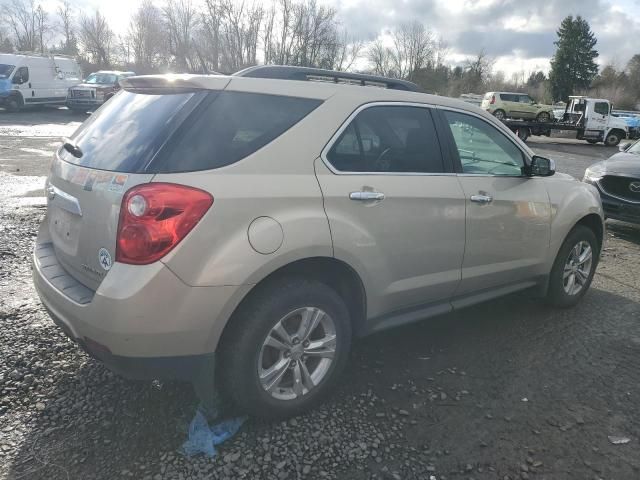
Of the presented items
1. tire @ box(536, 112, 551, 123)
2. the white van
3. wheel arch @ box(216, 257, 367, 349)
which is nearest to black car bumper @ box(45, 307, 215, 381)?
wheel arch @ box(216, 257, 367, 349)

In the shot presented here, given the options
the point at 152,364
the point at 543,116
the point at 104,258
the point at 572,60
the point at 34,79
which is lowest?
the point at 152,364

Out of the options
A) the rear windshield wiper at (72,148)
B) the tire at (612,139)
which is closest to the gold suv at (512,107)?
the tire at (612,139)

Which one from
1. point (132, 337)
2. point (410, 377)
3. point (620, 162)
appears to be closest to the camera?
point (132, 337)

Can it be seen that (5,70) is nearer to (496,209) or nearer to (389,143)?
(389,143)

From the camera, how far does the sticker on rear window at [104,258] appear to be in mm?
2322

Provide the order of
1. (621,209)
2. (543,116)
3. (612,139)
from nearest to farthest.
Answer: (621,209), (612,139), (543,116)

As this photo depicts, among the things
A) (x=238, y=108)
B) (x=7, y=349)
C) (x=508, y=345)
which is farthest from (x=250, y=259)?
(x=508, y=345)

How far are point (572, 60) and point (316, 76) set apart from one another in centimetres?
7248

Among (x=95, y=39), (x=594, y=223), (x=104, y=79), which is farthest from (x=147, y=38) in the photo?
(x=594, y=223)

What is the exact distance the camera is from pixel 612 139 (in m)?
27.9

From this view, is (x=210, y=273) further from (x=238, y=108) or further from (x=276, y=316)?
(x=238, y=108)

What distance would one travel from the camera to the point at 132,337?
2.24 metres

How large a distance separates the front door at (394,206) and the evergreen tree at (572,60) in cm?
7175

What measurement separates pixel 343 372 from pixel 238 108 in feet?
5.77
